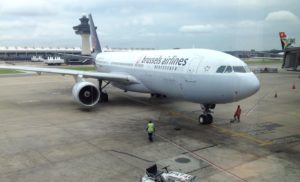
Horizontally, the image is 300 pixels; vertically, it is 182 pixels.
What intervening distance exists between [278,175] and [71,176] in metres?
6.61

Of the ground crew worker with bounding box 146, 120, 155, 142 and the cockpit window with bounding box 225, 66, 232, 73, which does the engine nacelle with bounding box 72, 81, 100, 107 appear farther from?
the cockpit window with bounding box 225, 66, 232, 73

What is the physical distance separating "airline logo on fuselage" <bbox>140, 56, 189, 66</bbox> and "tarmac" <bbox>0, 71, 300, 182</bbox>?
127 inches

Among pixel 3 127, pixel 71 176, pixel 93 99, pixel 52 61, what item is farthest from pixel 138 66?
pixel 52 61

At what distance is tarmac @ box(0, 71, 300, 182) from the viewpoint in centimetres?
1008

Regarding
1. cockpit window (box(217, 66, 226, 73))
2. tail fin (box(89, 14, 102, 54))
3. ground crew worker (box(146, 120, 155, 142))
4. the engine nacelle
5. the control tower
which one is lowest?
ground crew worker (box(146, 120, 155, 142))

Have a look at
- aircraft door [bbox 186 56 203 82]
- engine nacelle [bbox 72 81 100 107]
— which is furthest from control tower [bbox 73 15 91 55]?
aircraft door [bbox 186 56 203 82]

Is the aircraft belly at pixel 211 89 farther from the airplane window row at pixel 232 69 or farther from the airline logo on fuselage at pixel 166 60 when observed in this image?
the airline logo on fuselage at pixel 166 60

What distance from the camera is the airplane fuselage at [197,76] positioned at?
46.6 ft

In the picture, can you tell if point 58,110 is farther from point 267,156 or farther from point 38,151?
point 267,156

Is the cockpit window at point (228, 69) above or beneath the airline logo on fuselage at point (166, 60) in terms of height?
beneath

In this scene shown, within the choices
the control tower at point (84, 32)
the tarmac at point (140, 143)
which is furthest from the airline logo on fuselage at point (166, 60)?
the control tower at point (84, 32)

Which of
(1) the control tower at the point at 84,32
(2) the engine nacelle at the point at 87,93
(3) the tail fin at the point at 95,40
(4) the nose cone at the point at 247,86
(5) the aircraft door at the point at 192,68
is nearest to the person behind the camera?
(4) the nose cone at the point at 247,86

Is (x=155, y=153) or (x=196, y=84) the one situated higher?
(x=196, y=84)

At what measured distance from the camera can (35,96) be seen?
27.4 m
